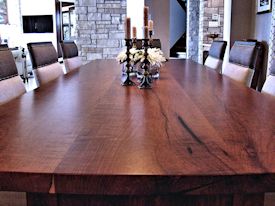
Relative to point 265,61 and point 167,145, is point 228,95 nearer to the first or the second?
point 167,145

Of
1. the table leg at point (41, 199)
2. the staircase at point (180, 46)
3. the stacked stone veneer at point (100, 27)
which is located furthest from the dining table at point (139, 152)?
the staircase at point (180, 46)

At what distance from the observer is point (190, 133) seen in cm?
106

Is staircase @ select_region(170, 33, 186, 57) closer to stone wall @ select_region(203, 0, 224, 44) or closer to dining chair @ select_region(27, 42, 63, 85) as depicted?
stone wall @ select_region(203, 0, 224, 44)

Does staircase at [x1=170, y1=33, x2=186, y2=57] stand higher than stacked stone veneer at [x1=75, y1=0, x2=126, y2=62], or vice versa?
stacked stone veneer at [x1=75, y1=0, x2=126, y2=62]

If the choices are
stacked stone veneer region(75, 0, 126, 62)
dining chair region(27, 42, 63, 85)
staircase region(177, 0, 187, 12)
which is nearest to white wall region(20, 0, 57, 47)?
staircase region(177, 0, 187, 12)

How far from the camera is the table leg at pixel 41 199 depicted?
32.4 inches

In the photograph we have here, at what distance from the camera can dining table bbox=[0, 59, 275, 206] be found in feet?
2.52

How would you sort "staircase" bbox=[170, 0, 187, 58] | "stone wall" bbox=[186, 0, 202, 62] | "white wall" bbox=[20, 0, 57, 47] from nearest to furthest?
1. "stone wall" bbox=[186, 0, 202, 62]
2. "white wall" bbox=[20, 0, 57, 47]
3. "staircase" bbox=[170, 0, 187, 58]

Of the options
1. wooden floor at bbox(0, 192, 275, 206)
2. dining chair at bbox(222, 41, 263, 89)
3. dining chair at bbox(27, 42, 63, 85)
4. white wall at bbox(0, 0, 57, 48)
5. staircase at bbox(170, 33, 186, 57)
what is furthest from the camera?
staircase at bbox(170, 33, 186, 57)

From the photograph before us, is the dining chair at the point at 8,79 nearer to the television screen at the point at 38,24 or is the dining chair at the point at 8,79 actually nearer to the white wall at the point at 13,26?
the white wall at the point at 13,26

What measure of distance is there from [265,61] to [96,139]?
441 cm

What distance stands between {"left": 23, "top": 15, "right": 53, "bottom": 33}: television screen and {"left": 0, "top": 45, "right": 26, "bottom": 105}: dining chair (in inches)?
391

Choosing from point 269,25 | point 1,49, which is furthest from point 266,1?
point 1,49

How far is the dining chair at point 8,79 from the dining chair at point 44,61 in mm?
432
